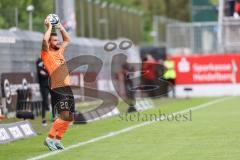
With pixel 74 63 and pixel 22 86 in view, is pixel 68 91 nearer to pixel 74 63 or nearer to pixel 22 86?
pixel 22 86

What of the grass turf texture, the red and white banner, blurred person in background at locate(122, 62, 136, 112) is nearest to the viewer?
the grass turf texture

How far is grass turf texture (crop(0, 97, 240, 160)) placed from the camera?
1441 cm

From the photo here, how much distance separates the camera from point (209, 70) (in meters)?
38.8

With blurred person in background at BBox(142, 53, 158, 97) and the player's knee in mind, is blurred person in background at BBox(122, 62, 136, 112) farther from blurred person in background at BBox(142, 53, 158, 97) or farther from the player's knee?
the player's knee

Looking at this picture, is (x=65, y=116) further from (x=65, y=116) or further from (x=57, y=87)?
(x=57, y=87)

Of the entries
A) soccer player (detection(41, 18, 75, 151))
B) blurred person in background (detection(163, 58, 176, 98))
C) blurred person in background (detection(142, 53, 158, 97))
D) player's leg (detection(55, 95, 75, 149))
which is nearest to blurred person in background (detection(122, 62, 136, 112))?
blurred person in background (detection(142, 53, 158, 97))

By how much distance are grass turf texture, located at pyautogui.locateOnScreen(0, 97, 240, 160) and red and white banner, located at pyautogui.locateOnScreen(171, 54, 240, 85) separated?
49.2 ft

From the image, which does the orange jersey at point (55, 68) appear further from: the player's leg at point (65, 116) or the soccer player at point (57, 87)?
the player's leg at point (65, 116)

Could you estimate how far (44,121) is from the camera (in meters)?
22.2

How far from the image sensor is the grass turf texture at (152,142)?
14414mm

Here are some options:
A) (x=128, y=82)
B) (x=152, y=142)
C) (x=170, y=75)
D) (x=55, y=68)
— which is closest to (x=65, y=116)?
(x=55, y=68)

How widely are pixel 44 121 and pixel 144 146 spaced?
22.2 ft

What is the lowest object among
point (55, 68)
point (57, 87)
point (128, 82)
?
point (128, 82)

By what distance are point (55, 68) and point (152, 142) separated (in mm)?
2410
